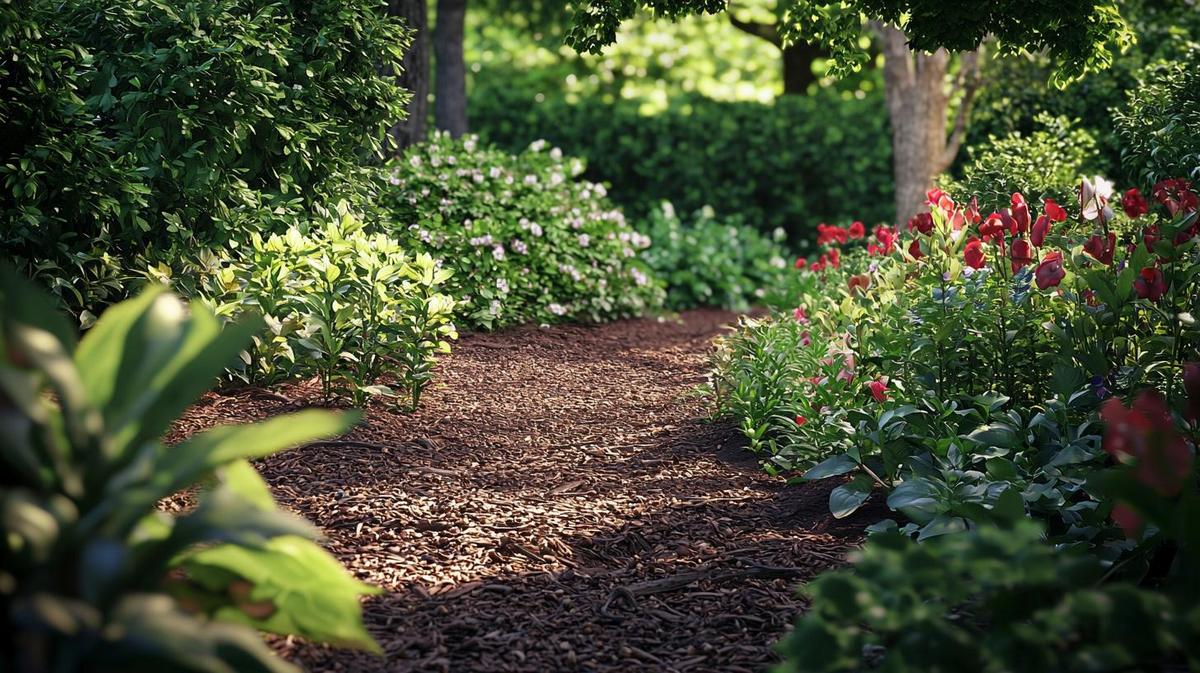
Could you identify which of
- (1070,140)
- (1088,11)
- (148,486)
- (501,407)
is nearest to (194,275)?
(501,407)

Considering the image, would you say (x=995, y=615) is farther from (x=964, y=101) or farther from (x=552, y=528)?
(x=964, y=101)

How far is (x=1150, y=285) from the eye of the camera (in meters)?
3.24

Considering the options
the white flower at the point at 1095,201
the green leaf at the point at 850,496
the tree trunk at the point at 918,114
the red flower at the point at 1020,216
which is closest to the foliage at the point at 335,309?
the green leaf at the point at 850,496

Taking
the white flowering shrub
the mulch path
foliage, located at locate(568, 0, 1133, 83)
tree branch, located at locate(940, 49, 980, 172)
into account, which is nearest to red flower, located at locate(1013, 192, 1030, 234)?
foliage, located at locate(568, 0, 1133, 83)

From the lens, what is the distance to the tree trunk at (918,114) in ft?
31.0

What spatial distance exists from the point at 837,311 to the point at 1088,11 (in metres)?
1.69

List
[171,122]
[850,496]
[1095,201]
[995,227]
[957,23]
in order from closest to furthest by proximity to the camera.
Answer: [850,496] → [1095,201] → [995,227] → [957,23] → [171,122]

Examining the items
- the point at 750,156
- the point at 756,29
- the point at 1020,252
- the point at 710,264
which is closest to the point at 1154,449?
the point at 1020,252

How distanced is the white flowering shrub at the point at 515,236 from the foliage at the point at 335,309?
168 centimetres

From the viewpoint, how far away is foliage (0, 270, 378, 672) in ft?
5.32

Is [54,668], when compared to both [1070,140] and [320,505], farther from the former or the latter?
[1070,140]

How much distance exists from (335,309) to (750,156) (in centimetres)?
741

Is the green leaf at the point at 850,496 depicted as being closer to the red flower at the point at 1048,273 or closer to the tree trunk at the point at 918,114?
the red flower at the point at 1048,273

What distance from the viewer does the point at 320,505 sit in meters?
3.64
